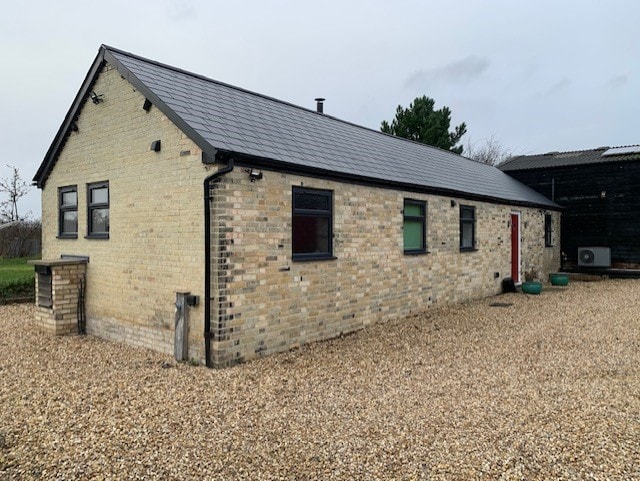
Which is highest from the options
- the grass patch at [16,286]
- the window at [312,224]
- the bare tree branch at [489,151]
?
the bare tree branch at [489,151]

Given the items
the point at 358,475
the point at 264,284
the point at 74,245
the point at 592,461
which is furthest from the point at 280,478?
the point at 74,245

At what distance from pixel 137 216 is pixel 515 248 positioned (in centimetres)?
1269

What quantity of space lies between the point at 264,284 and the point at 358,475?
152 inches

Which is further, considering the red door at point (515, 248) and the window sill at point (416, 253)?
the red door at point (515, 248)

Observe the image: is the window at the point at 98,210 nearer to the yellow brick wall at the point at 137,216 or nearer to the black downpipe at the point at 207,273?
the yellow brick wall at the point at 137,216

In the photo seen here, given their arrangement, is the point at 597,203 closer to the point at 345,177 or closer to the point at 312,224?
the point at 345,177

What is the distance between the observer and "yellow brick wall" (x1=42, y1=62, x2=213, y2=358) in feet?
22.3

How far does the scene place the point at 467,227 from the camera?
13.0 metres

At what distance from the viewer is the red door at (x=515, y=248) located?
15477mm

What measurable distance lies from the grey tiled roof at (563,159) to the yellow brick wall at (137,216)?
18.3 m

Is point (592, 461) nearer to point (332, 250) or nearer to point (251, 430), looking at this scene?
point (251, 430)

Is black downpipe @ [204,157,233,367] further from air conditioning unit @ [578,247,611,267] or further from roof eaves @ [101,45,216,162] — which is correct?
air conditioning unit @ [578,247,611,267]

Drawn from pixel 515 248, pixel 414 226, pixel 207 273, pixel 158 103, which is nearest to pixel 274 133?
pixel 158 103

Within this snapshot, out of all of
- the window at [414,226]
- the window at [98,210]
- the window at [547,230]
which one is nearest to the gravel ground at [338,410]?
the window at [98,210]
